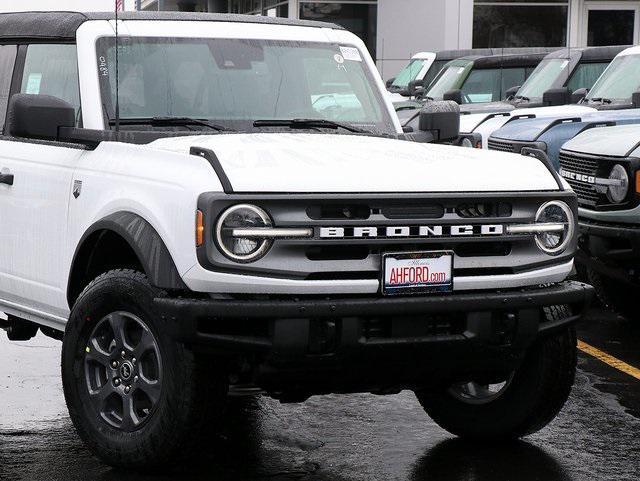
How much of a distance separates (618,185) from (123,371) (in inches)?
167

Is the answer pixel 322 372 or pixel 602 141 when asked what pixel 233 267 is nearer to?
pixel 322 372

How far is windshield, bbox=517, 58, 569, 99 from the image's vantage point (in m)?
18.0

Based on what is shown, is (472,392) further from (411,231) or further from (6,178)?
(6,178)

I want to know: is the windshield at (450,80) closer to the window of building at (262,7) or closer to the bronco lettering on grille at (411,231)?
the bronco lettering on grille at (411,231)

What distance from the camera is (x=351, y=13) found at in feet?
128

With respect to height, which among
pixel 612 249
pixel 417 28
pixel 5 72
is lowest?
pixel 612 249

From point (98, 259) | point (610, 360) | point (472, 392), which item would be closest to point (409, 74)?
point (610, 360)

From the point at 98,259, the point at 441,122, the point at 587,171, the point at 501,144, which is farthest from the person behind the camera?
the point at 501,144

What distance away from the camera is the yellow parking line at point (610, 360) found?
8.19 metres

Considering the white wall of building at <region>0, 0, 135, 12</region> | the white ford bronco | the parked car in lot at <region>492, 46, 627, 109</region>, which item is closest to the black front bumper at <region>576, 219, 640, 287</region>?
the white ford bronco

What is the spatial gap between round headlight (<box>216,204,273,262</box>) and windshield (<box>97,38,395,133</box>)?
4.88 ft

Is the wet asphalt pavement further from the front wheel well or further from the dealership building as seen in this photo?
the dealership building

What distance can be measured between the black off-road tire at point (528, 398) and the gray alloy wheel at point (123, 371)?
1.24 meters

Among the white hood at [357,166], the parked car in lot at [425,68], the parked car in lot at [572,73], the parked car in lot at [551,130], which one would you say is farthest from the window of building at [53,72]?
the parked car in lot at [425,68]
